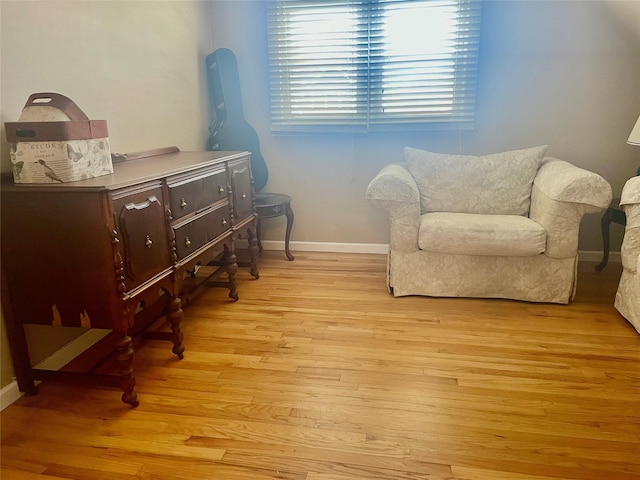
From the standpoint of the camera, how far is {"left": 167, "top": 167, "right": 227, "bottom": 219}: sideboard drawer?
196cm

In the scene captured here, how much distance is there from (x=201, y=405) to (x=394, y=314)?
1190 mm

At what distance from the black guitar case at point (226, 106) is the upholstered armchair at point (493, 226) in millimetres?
1205

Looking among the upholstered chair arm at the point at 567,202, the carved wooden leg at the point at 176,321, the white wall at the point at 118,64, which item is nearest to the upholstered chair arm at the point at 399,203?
the upholstered chair arm at the point at 567,202

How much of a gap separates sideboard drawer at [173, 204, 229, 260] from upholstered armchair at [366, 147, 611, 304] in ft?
2.73

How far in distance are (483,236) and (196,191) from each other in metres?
1.54

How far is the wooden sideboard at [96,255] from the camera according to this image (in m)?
1.57

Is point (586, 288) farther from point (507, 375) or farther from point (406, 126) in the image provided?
point (406, 126)

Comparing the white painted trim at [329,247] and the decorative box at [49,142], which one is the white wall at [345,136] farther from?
the decorative box at [49,142]

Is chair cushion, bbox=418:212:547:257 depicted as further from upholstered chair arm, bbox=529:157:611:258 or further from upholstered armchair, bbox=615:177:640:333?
upholstered armchair, bbox=615:177:640:333

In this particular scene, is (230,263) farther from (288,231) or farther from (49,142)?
(49,142)

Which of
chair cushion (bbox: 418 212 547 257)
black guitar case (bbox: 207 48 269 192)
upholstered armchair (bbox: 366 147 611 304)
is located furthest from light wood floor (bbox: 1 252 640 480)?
Result: black guitar case (bbox: 207 48 269 192)

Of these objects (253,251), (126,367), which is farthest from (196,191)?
(253,251)

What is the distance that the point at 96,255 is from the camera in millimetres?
1593

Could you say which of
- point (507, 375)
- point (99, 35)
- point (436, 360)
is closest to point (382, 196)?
point (436, 360)
